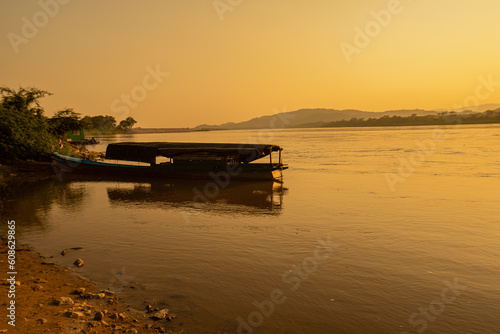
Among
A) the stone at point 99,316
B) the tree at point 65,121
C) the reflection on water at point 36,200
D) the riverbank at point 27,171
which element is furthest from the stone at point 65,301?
the tree at point 65,121

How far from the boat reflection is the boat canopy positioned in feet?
7.96

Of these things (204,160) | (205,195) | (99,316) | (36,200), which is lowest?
(205,195)

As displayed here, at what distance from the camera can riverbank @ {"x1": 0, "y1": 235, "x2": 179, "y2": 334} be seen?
6.77m

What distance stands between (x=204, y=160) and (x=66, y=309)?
2327cm

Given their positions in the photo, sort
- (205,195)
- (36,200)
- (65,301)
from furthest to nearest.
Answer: (205,195) → (36,200) → (65,301)

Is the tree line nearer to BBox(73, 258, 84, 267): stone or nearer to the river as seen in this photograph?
the river

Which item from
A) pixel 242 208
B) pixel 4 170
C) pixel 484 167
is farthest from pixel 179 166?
pixel 484 167

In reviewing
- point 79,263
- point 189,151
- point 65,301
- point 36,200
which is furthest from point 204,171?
point 65,301

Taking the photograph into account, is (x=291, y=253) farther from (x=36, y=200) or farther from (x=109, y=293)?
(x=36, y=200)

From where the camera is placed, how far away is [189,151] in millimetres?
30203

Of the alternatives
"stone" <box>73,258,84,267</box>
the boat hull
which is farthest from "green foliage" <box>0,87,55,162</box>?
"stone" <box>73,258,84,267</box>

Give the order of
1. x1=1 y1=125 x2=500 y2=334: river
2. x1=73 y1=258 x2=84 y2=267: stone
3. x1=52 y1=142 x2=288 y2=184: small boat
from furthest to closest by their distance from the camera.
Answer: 1. x1=52 y1=142 x2=288 y2=184: small boat
2. x1=73 y1=258 x2=84 y2=267: stone
3. x1=1 y1=125 x2=500 y2=334: river

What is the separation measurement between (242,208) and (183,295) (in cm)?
1142

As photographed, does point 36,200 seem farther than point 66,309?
Yes
